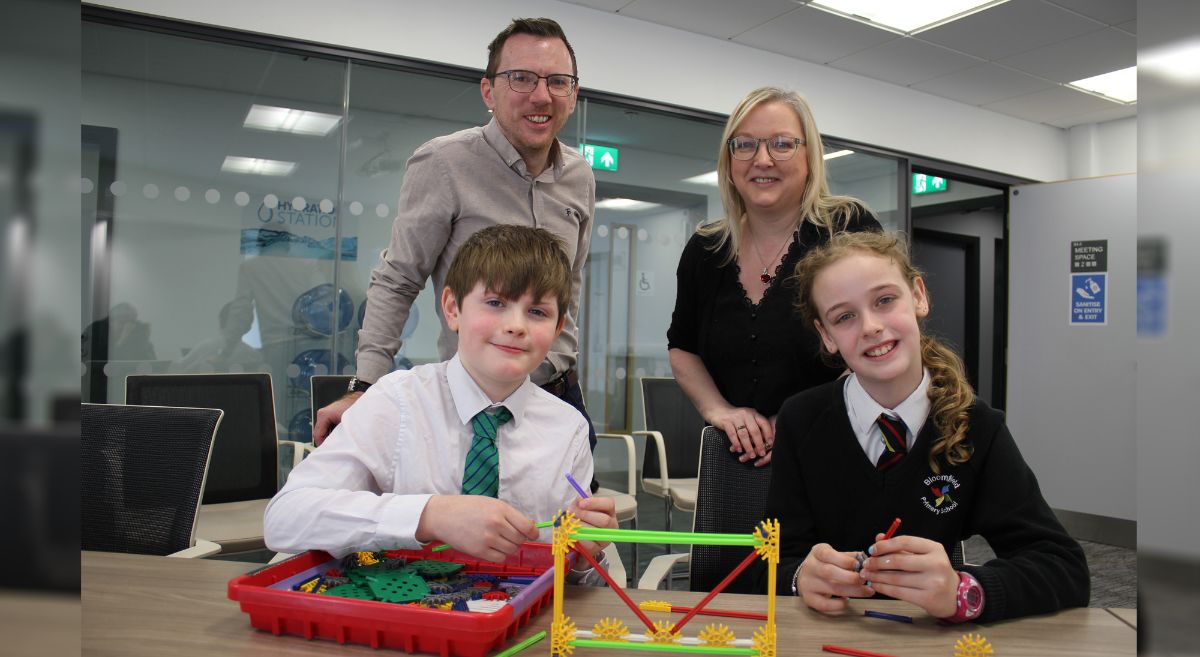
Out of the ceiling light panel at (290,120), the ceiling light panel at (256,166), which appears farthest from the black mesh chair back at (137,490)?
the ceiling light panel at (290,120)

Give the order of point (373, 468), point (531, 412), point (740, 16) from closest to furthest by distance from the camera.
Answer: point (373, 468)
point (531, 412)
point (740, 16)

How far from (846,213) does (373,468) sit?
3.77 ft

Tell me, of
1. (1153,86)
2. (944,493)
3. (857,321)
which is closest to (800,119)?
(857,321)

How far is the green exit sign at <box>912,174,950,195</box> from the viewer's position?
591 cm

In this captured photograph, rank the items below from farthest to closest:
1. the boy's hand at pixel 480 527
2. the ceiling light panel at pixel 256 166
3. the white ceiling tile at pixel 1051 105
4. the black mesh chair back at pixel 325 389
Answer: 1. the white ceiling tile at pixel 1051 105
2. the ceiling light panel at pixel 256 166
3. the black mesh chair back at pixel 325 389
4. the boy's hand at pixel 480 527

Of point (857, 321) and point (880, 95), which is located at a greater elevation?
point (880, 95)

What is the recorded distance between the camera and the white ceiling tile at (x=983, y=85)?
17.1 ft

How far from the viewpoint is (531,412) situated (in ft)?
4.24

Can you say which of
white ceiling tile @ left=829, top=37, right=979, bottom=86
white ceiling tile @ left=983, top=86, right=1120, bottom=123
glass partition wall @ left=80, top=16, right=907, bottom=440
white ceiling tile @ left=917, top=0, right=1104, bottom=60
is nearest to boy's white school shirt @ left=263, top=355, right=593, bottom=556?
glass partition wall @ left=80, top=16, right=907, bottom=440

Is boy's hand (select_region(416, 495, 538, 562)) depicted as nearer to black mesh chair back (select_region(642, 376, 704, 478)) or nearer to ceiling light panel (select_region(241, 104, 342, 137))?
black mesh chair back (select_region(642, 376, 704, 478))

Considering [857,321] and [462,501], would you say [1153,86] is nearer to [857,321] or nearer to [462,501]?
[462,501]

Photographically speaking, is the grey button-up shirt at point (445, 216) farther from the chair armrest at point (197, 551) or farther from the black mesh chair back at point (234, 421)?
the black mesh chair back at point (234, 421)

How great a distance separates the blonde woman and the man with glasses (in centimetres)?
34

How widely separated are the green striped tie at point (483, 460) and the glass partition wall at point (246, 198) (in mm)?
2673
